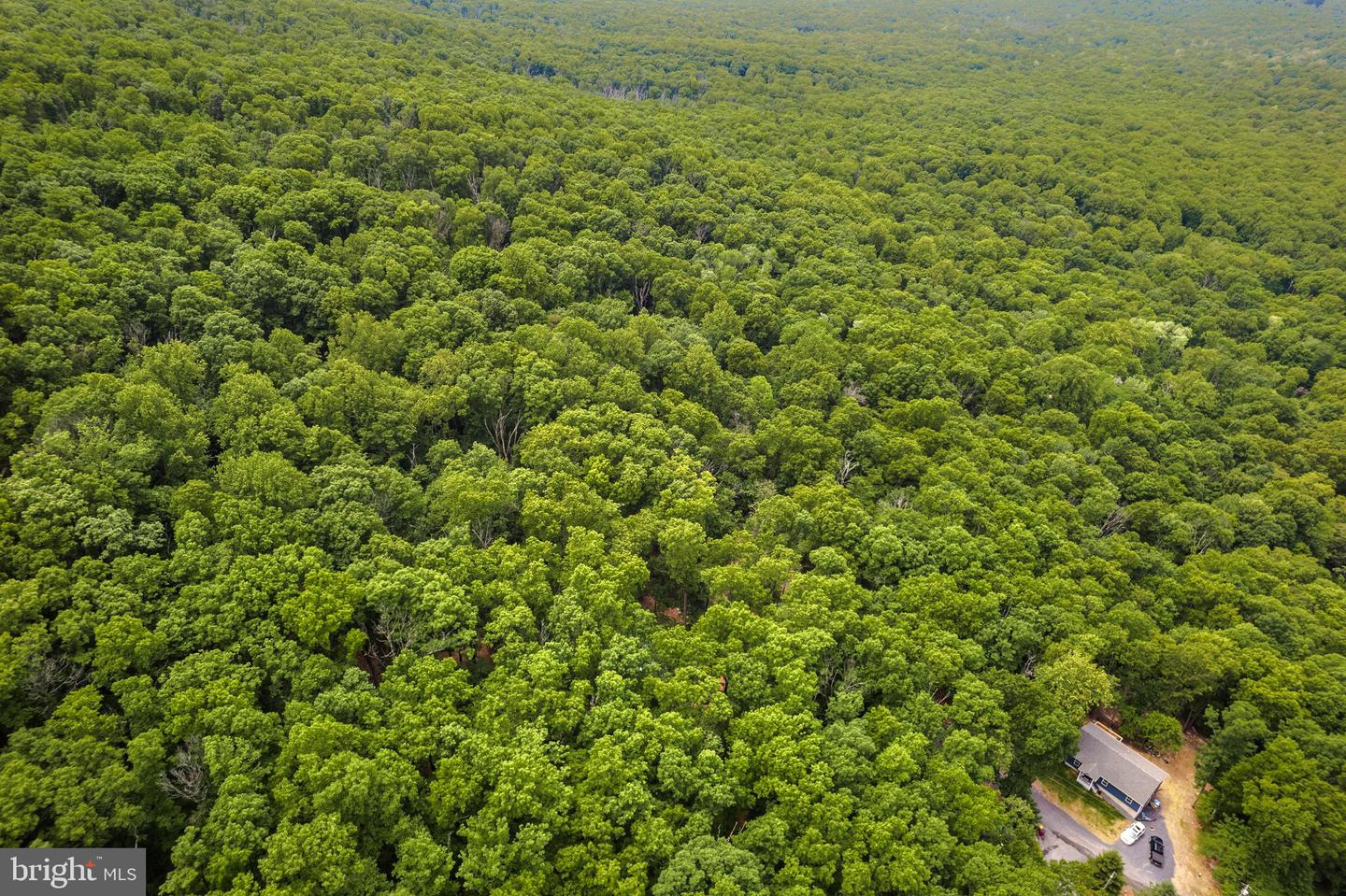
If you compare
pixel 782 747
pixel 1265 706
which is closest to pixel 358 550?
pixel 782 747

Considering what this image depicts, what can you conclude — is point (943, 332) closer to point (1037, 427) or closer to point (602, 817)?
point (1037, 427)

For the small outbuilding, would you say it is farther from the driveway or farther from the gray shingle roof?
the driveway

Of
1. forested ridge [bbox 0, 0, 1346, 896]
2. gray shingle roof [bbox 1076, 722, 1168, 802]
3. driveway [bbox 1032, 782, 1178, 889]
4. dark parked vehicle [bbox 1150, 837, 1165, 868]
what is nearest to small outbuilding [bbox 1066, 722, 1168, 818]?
gray shingle roof [bbox 1076, 722, 1168, 802]

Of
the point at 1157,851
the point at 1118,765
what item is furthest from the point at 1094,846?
the point at 1118,765

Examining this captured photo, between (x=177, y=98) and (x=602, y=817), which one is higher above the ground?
(x=177, y=98)

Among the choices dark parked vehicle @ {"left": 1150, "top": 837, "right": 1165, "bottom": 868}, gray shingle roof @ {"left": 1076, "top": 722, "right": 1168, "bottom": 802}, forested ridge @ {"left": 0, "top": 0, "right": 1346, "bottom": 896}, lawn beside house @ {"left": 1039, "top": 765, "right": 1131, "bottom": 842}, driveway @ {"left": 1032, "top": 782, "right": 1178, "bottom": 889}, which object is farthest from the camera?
gray shingle roof @ {"left": 1076, "top": 722, "right": 1168, "bottom": 802}

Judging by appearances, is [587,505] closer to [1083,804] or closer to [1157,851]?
[1083,804]

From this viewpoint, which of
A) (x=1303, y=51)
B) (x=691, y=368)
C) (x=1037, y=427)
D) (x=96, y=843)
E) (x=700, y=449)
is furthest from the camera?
(x=1303, y=51)
